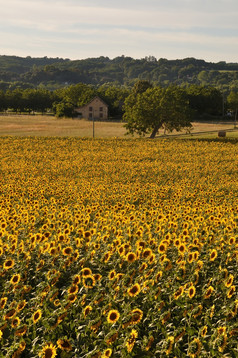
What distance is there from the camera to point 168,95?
60781 millimetres

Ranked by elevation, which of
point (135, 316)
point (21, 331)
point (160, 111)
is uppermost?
point (160, 111)

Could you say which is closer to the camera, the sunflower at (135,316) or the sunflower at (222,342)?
the sunflower at (222,342)

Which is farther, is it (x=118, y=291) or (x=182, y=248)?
(x=182, y=248)

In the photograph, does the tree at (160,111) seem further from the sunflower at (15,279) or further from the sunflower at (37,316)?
the sunflower at (37,316)

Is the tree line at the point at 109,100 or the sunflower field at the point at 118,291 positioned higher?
the tree line at the point at 109,100

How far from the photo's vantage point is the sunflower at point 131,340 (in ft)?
15.2

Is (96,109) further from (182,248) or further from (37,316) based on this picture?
(37,316)

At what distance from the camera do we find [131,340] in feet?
15.5

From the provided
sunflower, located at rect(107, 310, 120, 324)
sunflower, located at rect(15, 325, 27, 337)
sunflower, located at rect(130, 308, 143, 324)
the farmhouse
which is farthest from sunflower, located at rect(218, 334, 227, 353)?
the farmhouse

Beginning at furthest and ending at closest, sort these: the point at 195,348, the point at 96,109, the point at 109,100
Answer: the point at 109,100, the point at 96,109, the point at 195,348

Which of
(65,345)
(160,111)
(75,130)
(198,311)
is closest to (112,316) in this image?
(65,345)

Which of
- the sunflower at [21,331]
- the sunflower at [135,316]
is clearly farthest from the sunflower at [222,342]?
the sunflower at [21,331]

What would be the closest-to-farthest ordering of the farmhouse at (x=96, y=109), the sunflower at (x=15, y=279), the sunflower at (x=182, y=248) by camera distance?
the sunflower at (x=15, y=279) → the sunflower at (x=182, y=248) → the farmhouse at (x=96, y=109)

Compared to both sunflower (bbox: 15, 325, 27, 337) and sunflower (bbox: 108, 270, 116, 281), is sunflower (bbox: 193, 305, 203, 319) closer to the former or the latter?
sunflower (bbox: 108, 270, 116, 281)
